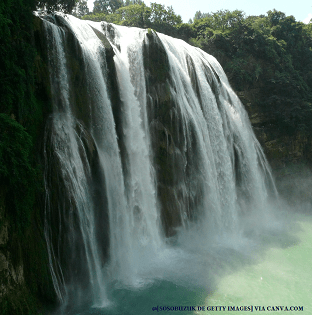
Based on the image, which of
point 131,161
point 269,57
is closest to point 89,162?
point 131,161

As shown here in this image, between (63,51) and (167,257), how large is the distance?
760 centimetres

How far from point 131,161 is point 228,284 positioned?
5.18 m

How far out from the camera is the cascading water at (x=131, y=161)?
729 cm

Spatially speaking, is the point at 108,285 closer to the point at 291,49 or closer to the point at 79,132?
the point at 79,132

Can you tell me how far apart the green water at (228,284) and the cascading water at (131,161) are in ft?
1.22

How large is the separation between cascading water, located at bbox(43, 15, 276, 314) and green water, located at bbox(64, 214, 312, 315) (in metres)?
0.37

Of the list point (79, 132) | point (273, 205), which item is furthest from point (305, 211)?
point (79, 132)

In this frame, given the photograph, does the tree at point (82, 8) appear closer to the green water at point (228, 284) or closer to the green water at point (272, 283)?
the green water at point (228, 284)

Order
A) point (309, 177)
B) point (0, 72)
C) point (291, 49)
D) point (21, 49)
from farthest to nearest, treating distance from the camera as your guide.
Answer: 1. point (291, 49)
2. point (309, 177)
3. point (21, 49)
4. point (0, 72)

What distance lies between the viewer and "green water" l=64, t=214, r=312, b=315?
24.2 feet

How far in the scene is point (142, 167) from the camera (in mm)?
10203

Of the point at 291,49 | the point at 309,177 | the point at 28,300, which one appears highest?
the point at 291,49

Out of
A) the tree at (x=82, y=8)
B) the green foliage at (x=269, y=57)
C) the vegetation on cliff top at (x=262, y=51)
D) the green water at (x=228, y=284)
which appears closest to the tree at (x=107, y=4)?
the tree at (x=82, y=8)

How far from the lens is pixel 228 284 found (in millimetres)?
8477
